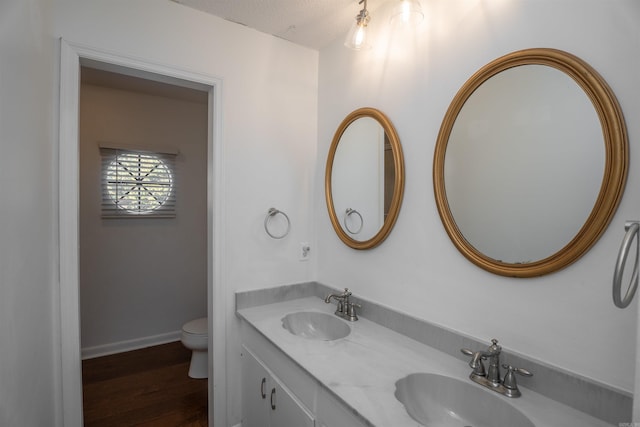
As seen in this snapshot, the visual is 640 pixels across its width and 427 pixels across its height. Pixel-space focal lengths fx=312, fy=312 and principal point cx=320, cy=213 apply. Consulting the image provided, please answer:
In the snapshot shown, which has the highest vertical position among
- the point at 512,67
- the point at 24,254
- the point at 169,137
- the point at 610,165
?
the point at 169,137

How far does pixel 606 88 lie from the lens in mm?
896

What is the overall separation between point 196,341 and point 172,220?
128cm

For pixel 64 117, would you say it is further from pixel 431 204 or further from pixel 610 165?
pixel 610 165

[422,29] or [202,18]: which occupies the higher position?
[202,18]

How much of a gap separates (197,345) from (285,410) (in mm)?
1352

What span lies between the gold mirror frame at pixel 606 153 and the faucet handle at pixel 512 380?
1.00ft

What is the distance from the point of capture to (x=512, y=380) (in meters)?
1.02

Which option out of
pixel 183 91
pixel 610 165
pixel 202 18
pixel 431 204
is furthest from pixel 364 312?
pixel 183 91

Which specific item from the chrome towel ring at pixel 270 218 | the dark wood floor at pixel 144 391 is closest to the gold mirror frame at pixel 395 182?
the chrome towel ring at pixel 270 218

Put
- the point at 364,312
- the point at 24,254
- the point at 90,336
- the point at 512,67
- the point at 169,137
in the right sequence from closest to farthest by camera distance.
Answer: the point at 24,254
the point at 512,67
the point at 364,312
the point at 90,336
the point at 169,137

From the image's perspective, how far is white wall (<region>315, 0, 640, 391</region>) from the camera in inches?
34.8

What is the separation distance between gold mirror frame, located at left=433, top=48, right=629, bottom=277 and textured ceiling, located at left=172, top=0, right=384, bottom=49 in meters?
0.87

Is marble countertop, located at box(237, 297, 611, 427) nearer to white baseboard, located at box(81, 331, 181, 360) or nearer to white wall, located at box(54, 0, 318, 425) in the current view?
white wall, located at box(54, 0, 318, 425)

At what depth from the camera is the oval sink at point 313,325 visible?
170 cm
